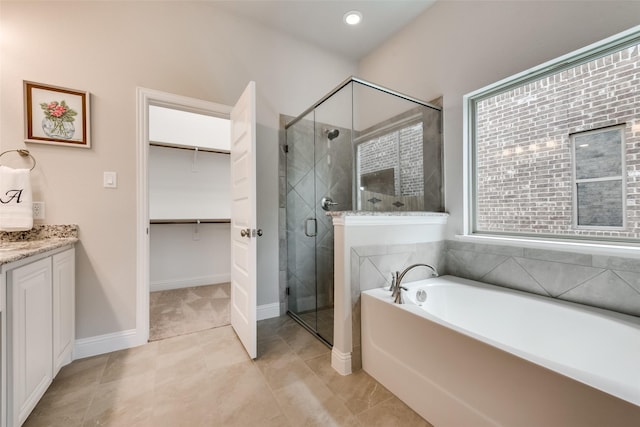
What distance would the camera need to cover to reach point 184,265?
349cm

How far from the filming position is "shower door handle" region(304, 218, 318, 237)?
243cm

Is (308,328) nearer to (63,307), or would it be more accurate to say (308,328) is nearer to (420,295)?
(420,295)

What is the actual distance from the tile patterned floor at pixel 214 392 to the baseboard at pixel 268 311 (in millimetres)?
534

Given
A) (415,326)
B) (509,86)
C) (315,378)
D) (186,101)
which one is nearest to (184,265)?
(186,101)

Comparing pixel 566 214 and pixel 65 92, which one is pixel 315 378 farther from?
pixel 65 92

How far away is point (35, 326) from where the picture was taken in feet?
4.12

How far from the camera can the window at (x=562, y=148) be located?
1.42 m

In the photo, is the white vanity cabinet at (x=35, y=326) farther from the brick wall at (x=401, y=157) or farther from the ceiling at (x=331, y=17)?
the ceiling at (x=331, y=17)

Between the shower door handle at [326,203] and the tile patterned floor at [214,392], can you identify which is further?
the shower door handle at [326,203]

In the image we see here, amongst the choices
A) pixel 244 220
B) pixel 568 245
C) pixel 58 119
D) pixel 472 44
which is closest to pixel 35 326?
pixel 244 220

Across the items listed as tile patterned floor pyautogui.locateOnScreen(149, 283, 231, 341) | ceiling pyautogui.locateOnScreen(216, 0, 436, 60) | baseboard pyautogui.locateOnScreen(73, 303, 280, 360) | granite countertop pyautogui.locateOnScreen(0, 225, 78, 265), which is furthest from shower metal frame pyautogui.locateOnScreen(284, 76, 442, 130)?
baseboard pyautogui.locateOnScreen(73, 303, 280, 360)

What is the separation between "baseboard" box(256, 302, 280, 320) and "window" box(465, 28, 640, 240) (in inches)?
76.9

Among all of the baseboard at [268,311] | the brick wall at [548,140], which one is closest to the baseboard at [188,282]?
the baseboard at [268,311]

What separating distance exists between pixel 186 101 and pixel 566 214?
9.50 feet
